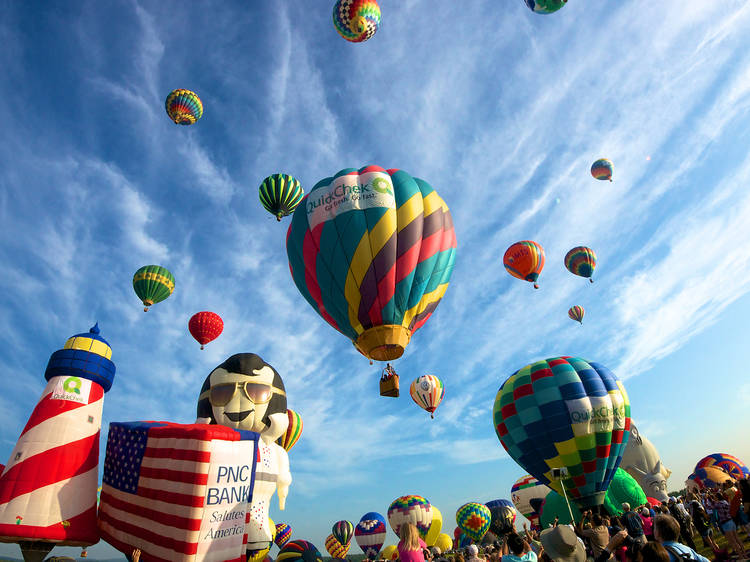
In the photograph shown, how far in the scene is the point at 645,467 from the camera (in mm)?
25906

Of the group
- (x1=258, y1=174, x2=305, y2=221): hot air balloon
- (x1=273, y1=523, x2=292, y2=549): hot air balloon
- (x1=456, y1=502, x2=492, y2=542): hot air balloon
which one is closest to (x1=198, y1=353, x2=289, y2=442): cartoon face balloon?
(x1=258, y1=174, x2=305, y2=221): hot air balloon

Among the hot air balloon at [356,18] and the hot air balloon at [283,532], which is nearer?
the hot air balloon at [356,18]

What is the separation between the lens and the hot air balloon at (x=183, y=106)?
2073 centimetres

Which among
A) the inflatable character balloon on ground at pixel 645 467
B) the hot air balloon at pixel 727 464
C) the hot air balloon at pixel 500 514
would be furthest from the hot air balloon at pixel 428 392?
the hot air balloon at pixel 727 464

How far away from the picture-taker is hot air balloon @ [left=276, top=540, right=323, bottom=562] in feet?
36.3

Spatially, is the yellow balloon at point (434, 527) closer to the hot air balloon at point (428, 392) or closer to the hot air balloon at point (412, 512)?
the hot air balloon at point (412, 512)

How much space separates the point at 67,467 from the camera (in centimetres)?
728

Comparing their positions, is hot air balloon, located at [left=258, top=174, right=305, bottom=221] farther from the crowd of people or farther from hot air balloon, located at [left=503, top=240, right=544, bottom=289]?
the crowd of people

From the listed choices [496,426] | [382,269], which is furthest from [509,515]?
[382,269]

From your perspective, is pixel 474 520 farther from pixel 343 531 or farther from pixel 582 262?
pixel 582 262

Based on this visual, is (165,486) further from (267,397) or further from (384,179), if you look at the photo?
(384,179)

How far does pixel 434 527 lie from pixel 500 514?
5683 millimetres

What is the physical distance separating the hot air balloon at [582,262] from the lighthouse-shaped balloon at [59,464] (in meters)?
23.6

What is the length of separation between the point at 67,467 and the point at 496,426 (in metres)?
15.1
